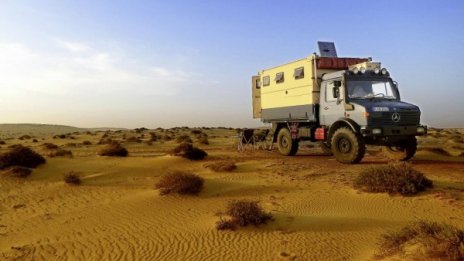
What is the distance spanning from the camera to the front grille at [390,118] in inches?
614

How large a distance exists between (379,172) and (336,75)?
6.26 meters

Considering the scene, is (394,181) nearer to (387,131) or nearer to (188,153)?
(387,131)

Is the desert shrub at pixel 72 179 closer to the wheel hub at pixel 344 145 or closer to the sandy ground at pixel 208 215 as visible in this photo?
the sandy ground at pixel 208 215

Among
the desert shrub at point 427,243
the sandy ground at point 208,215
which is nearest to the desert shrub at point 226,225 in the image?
the sandy ground at point 208,215

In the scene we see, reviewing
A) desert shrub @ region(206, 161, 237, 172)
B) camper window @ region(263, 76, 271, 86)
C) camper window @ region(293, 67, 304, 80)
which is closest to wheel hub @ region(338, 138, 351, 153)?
camper window @ region(293, 67, 304, 80)

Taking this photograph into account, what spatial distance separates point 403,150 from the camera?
1795 cm

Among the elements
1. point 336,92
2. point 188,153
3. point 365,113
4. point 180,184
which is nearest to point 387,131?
point 365,113

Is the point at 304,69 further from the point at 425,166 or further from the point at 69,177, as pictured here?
the point at 69,177

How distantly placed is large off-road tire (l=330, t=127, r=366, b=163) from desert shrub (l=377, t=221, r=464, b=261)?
9.16m

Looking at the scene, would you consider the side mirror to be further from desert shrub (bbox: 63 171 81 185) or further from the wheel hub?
desert shrub (bbox: 63 171 81 185)

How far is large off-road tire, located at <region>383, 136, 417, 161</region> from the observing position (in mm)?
17391

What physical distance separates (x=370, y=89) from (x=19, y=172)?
14271 millimetres

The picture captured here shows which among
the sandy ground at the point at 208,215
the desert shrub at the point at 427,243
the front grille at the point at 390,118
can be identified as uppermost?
the front grille at the point at 390,118

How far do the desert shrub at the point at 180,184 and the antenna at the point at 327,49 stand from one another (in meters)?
10.1
